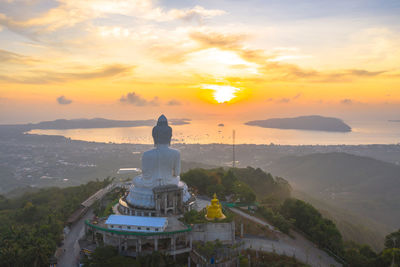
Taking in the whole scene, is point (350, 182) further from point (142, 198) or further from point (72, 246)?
point (72, 246)

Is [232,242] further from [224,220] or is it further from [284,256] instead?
[284,256]

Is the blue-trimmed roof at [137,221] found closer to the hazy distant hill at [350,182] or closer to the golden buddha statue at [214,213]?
the golden buddha statue at [214,213]

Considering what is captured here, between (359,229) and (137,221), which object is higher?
(137,221)

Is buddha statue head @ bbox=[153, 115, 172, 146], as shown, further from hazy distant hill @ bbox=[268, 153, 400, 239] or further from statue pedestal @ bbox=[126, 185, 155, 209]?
hazy distant hill @ bbox=[268, 153, 400, 239]

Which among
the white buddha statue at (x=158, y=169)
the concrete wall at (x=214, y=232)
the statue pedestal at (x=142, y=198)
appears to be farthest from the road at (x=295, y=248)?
the statue pedestal at (x=142, y=198)

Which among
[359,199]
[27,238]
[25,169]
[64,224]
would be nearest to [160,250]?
[27,238]

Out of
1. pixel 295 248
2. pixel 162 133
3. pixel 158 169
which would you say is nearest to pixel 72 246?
pixel 158 169
